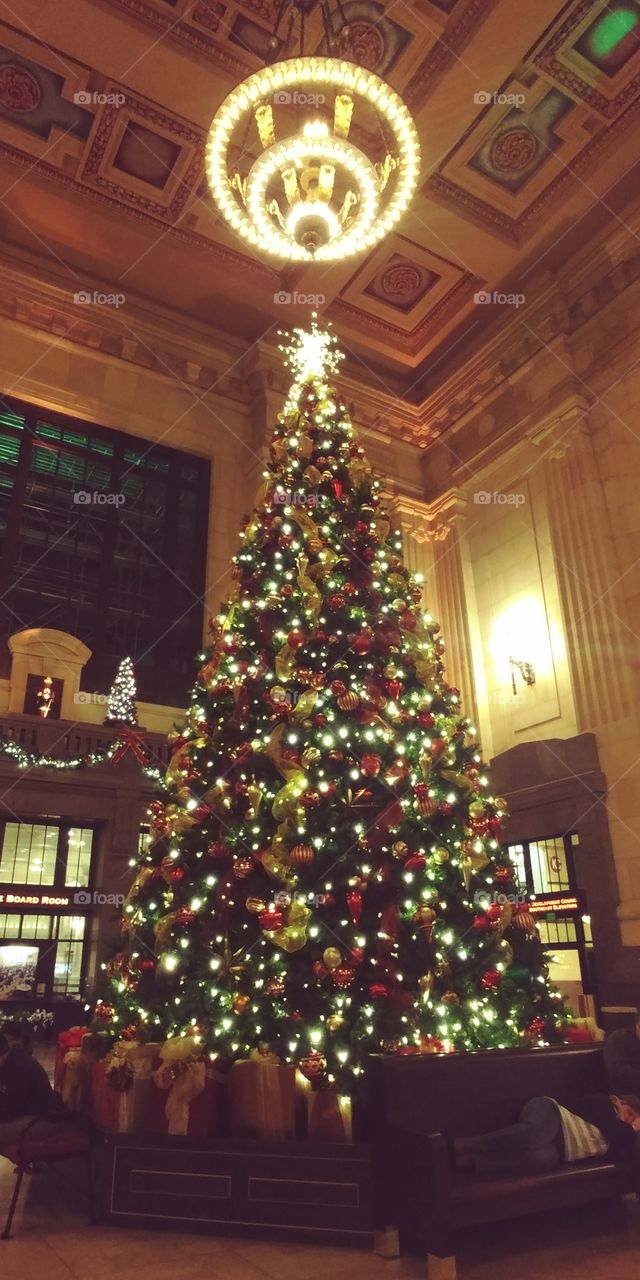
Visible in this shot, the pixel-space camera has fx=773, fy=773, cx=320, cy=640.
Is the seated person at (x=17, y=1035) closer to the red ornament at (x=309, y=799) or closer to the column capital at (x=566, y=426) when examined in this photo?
the red ornament at (x=309, y=799)

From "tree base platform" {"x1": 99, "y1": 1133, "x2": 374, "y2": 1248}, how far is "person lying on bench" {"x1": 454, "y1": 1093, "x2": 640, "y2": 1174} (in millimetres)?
502

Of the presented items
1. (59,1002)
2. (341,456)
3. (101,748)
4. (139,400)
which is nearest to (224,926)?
(341,456)

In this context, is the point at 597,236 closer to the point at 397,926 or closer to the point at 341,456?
the point at 341,456

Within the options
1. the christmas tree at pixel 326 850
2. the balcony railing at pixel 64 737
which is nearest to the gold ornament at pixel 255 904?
the christmas tree at pixel 326 850

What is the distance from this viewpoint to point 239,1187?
135 inches

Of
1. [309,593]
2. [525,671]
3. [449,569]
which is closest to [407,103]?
[449,569]

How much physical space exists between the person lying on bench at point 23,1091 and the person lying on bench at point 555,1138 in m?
2.05

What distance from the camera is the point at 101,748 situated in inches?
395

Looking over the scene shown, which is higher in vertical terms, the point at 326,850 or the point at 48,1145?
the point at 326,850

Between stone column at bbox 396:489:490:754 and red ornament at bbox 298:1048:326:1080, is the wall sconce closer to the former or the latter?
stone column at bbox 396:489:490:754

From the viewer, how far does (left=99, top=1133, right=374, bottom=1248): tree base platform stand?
3303 mm

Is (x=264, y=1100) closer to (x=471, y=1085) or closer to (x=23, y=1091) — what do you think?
(x=471, y=1085)

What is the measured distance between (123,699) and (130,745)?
690mm

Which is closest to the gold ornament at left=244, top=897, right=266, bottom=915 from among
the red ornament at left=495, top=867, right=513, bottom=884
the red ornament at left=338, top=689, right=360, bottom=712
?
the red ornament at left=338, top=689, right=360, bottom=712
